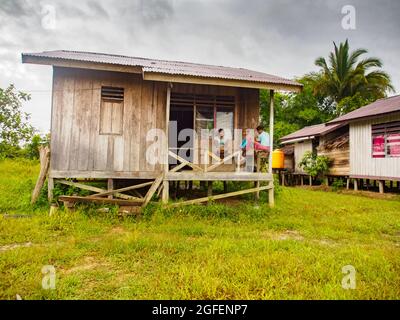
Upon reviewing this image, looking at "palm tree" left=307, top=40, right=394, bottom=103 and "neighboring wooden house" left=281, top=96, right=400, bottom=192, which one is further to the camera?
"palm tree" left=307, top=40, right=394, bottom=103

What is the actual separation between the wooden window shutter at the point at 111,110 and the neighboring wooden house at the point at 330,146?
13226 millimetres

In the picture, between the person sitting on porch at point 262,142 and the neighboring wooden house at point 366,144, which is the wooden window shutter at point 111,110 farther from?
the neighboring wooden house at point 366,144

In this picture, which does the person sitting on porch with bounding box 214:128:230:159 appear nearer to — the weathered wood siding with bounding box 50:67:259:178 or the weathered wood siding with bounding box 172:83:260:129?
the weathered wood siding with bounding box 172:83:260:129

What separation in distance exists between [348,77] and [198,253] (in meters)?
29.6

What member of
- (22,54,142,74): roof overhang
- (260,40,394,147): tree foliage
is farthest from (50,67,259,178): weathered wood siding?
(260,40,394,147): tree foliage

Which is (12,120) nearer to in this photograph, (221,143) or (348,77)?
(221,143)

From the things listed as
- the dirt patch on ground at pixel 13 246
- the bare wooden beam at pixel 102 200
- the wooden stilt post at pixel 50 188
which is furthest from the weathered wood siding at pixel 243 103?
the dirt patch on ground at pixel 13 246

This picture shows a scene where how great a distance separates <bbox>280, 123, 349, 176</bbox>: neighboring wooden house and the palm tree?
11410mm

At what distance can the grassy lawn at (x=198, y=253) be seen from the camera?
3.34 m

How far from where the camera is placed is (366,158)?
46.6 ft

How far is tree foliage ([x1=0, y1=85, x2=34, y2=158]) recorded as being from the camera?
14.2m

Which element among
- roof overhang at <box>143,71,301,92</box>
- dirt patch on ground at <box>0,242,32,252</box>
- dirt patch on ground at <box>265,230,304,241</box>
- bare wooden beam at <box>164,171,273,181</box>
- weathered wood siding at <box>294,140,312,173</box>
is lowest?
dirt patch on ground at <box>0,242,32,252</box>

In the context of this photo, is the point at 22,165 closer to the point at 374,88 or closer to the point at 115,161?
the point at 115,161
